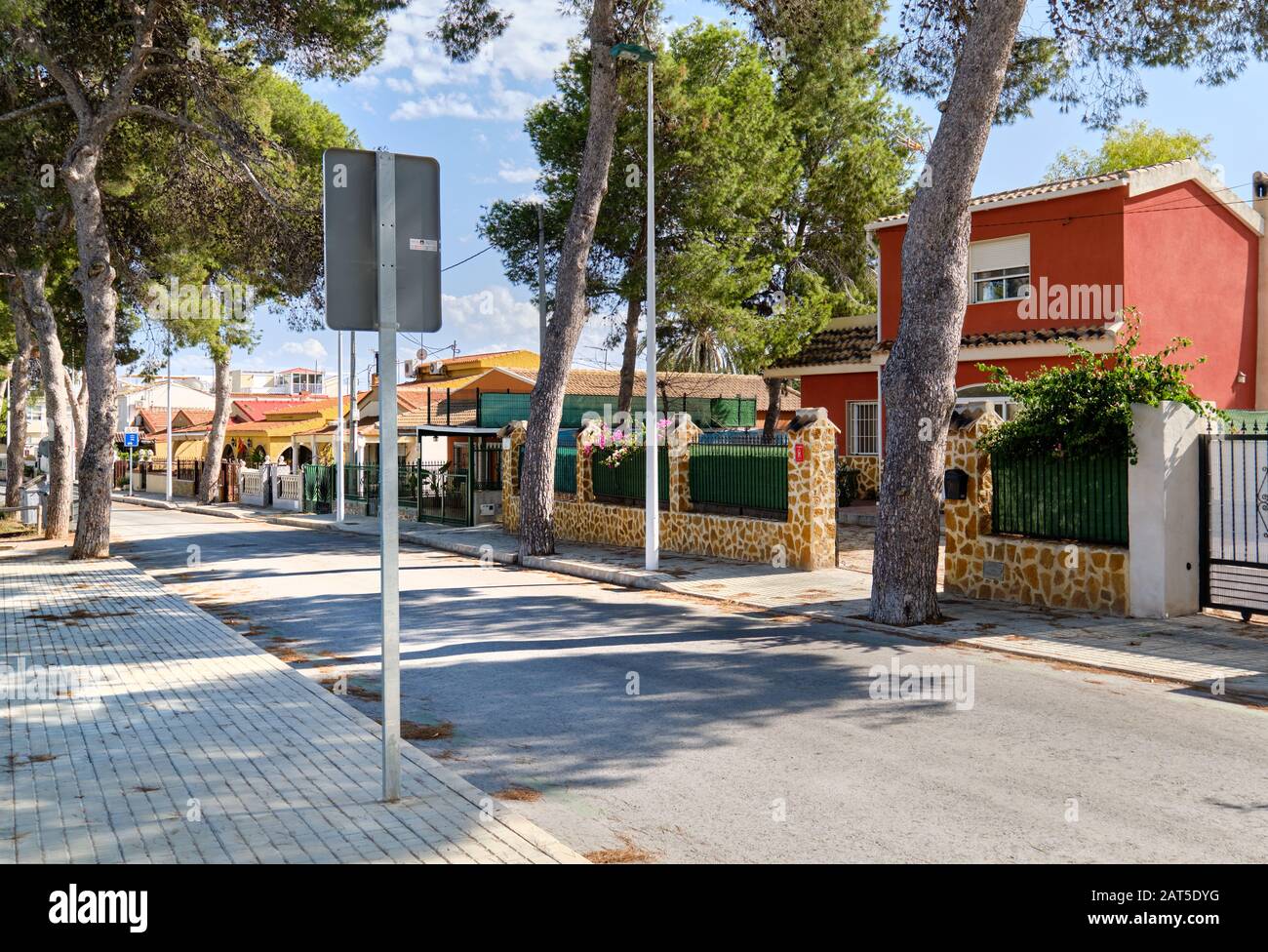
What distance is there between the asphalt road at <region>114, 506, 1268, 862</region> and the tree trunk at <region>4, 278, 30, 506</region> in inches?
878

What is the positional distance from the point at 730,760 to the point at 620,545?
14843 millimetres

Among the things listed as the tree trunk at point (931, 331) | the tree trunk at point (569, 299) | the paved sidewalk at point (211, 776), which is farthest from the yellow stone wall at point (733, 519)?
→ the paved sidewalk at point (211, 776)

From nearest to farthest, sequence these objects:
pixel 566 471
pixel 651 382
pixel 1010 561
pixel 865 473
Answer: pixel 1010 561 → pixel 651 382 → pixel 566 471 → pixel 865 473

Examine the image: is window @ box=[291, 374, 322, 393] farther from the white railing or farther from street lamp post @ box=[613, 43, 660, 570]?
street lamp post @ box=[613, 43, 660, 570]

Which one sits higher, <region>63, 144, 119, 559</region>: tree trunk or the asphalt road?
<region>63, 144, 119, 559</region>: tree trunk

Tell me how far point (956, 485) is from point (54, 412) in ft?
66.0

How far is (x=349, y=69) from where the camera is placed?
2023 centimetres

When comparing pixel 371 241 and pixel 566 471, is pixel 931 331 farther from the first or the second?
pixel 566 471

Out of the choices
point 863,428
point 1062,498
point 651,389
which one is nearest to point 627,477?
point 651,389

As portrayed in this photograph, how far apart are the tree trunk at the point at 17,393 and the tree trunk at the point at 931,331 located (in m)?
26.4

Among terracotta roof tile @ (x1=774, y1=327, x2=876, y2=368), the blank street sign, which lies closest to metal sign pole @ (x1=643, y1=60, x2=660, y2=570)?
terracotta roof tile @ (x1=774, y1=327, x2=876, y2=368)

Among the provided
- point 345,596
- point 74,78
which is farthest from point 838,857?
point 74,78

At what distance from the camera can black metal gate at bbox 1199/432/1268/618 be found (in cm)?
1128

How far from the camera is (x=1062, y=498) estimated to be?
12727 mm
